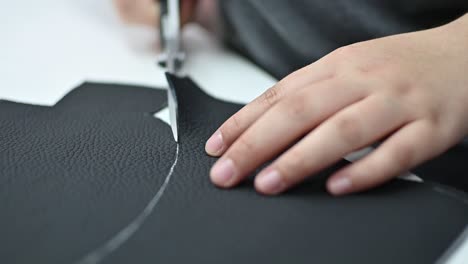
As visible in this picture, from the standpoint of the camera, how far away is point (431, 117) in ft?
1.98

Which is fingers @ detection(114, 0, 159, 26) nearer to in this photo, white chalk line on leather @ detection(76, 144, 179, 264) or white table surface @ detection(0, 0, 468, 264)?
white table surface @ detection(0, 0, 468, 264)

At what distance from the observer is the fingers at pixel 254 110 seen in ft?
2.08

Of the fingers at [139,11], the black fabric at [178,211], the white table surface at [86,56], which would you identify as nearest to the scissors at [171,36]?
the white table surface at [86,56]

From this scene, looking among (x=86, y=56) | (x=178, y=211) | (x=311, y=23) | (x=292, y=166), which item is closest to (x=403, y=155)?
(x=292, y=166)

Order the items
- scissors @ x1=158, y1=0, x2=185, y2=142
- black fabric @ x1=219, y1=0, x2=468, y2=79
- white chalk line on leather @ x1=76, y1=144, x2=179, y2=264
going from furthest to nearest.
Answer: scissors @ x1=158, y1=0, x2=185, y2=142
black fabric @ x1=219, y1=0, x2=468, y2=79
white chalk line on leather @ x1=76, y1=144, x2=179, y2=264

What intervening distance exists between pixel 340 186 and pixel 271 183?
0.08 meters

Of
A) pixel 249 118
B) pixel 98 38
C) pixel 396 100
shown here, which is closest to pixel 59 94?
pixel 98 38

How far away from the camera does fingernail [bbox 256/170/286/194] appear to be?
22.2 inches

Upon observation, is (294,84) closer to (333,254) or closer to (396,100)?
(396,100)

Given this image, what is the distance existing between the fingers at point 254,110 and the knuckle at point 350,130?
0.24ft

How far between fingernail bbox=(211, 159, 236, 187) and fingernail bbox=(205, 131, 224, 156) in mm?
50

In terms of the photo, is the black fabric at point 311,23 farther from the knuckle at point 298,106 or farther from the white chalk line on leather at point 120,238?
the white chalk line on leather at point 120,238

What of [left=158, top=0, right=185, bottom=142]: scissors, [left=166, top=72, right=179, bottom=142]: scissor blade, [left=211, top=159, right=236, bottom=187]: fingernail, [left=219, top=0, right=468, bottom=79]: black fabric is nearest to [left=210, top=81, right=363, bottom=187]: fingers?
[left=211, top=159, right=236, bottom=187]: fingernail

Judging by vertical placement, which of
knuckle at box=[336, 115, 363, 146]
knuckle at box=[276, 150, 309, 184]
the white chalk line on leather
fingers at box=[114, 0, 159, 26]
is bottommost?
fingers at box=[114, 0, 159, 26]
